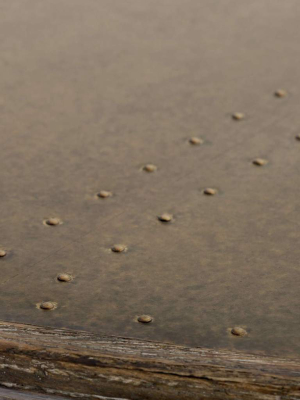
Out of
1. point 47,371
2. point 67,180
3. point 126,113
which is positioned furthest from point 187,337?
point 126,113

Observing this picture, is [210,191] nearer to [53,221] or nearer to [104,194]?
[104,194]

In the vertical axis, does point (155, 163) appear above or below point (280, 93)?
below

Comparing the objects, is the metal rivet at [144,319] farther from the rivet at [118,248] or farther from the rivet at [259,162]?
the rivet at [259,162]

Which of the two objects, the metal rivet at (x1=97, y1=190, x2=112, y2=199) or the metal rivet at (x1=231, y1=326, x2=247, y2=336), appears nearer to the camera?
the metal rivet at (x1=231, y1=326, x2=247, y2=336)

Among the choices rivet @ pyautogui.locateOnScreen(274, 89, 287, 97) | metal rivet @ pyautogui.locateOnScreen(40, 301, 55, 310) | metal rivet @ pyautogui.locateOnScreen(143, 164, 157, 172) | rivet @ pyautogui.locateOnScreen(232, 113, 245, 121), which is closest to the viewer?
metal rivet @ pyautogui.locateOnScreen(40, 301, 55, 310)

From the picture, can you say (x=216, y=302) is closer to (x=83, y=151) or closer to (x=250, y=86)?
(x=83, y=151)

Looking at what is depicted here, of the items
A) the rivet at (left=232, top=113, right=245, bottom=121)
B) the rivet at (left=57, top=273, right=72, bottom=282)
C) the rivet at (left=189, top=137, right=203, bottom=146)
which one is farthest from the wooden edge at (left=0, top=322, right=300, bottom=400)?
the rivet at (left=232, top=113, right=245, bottom=121)

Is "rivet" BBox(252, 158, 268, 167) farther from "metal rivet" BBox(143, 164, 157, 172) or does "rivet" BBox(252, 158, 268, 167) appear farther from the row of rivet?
"metal rivet" BBox(143, 164, 157, 172)

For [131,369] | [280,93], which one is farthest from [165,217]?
[280,93]
